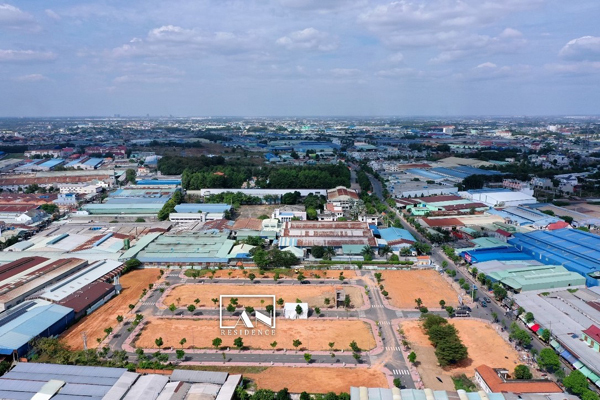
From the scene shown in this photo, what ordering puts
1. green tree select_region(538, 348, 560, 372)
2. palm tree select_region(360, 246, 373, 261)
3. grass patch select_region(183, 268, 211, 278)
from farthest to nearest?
palm tree select_region(360, 246, 373, 261) < grass patch select_region(183, 268, 211, 278) < green tree select_region(538, 348, 560, 372)

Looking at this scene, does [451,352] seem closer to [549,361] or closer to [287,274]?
[549,361]

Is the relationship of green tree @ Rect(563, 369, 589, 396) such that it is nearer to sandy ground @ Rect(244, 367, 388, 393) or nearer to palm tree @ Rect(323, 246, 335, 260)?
sandy ground @ Rect(244, 367, 388, 393)

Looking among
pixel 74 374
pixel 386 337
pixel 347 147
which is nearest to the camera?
pixel 74 374

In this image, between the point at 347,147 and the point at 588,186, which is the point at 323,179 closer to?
the point at 588,186

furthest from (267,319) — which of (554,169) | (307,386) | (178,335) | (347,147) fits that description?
(347,147)

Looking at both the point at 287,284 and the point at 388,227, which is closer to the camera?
the point at 287,284

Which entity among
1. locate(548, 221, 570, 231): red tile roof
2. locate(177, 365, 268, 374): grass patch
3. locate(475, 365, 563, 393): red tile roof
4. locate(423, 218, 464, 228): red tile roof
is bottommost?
locate(177, 365, 268, 374): grass patch

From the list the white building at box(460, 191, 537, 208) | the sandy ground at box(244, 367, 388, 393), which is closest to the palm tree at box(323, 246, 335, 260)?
the sandy ground at box(244, 367, 388, 393)
